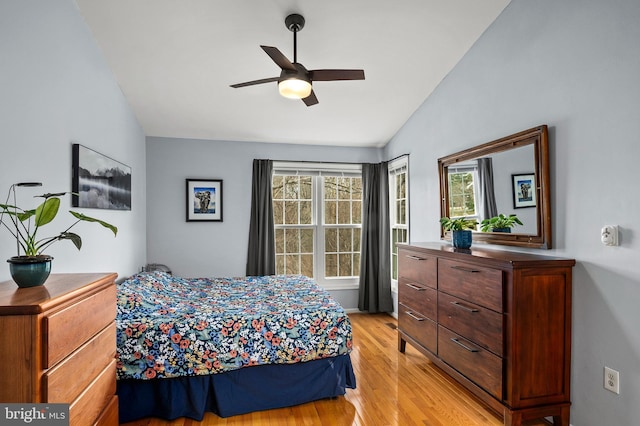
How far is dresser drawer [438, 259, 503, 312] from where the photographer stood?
221cm

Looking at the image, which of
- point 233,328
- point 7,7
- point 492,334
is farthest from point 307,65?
point 492,334

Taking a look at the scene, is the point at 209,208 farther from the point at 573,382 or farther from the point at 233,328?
the point at 573,382

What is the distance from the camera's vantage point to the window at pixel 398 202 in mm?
4387

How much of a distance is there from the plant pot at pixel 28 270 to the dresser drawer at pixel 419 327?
8.60 feet

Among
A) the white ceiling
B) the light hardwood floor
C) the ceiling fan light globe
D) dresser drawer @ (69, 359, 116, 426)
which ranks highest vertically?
the white ceiling

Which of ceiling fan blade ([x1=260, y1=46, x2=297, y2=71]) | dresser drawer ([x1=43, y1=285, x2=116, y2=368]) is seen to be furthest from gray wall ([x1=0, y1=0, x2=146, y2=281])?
ceiling fan blade ([x1=260, y1=46, x2=297, y2=71])

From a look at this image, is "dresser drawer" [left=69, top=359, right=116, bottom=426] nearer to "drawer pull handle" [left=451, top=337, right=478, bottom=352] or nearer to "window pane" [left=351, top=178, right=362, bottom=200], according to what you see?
"drawer pull handle" [left=451, top=337, right=478, bottom=352]

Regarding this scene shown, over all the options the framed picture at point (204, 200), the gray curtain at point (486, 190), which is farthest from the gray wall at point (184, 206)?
the gray curtain at point (486, 190)

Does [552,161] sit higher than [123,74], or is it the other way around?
[123,74]

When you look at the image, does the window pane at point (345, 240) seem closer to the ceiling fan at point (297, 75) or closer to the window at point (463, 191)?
the window at point (463, 191)

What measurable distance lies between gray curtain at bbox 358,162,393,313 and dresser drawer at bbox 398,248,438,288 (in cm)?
128

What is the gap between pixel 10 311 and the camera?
113 cm

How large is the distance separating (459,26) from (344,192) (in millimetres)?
2613

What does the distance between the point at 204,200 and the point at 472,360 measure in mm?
3426
